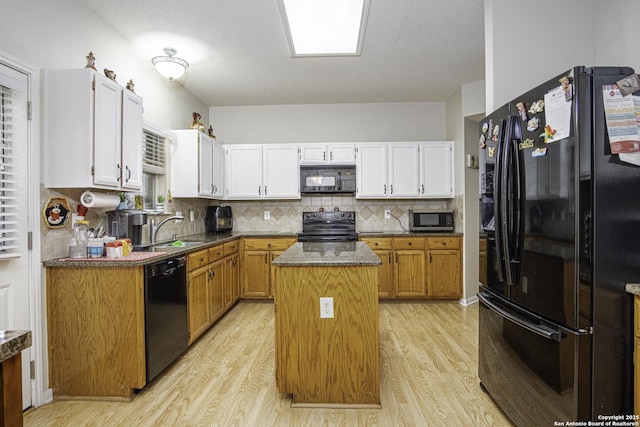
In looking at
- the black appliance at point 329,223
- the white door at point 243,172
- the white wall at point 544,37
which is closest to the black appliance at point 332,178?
the black appliance at point 329,223

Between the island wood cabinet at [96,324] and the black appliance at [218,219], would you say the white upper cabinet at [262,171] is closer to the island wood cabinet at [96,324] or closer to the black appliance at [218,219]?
the black appliance at [218,219]

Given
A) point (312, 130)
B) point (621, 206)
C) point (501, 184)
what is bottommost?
point (621, 206)

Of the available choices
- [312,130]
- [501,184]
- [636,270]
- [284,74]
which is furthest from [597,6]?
[312,130]

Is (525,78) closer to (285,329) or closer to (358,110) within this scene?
(285,329)

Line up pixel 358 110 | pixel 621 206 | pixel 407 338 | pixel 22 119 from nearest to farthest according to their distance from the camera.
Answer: pixel 621 206, pixel 22 119, pixel 407 338, pixel 358 110

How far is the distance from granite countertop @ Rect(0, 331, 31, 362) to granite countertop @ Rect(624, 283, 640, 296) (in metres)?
2.06

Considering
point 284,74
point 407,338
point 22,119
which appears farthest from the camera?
point 284,74

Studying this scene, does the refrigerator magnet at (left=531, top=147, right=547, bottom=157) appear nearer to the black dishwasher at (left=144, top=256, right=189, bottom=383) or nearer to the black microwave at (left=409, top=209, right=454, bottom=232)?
the black dishwasher at (left=144, top=256, right=189, bottom=383)

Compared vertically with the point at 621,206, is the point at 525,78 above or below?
above

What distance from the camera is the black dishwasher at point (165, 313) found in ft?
7.30

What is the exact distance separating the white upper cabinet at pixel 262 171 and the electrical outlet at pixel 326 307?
2.71 metres

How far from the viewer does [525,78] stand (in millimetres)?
2180

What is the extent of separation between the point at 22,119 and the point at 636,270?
3.31 m

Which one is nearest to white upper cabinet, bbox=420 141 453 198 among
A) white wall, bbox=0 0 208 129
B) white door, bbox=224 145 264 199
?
white door, bbox=224 145 264 199
